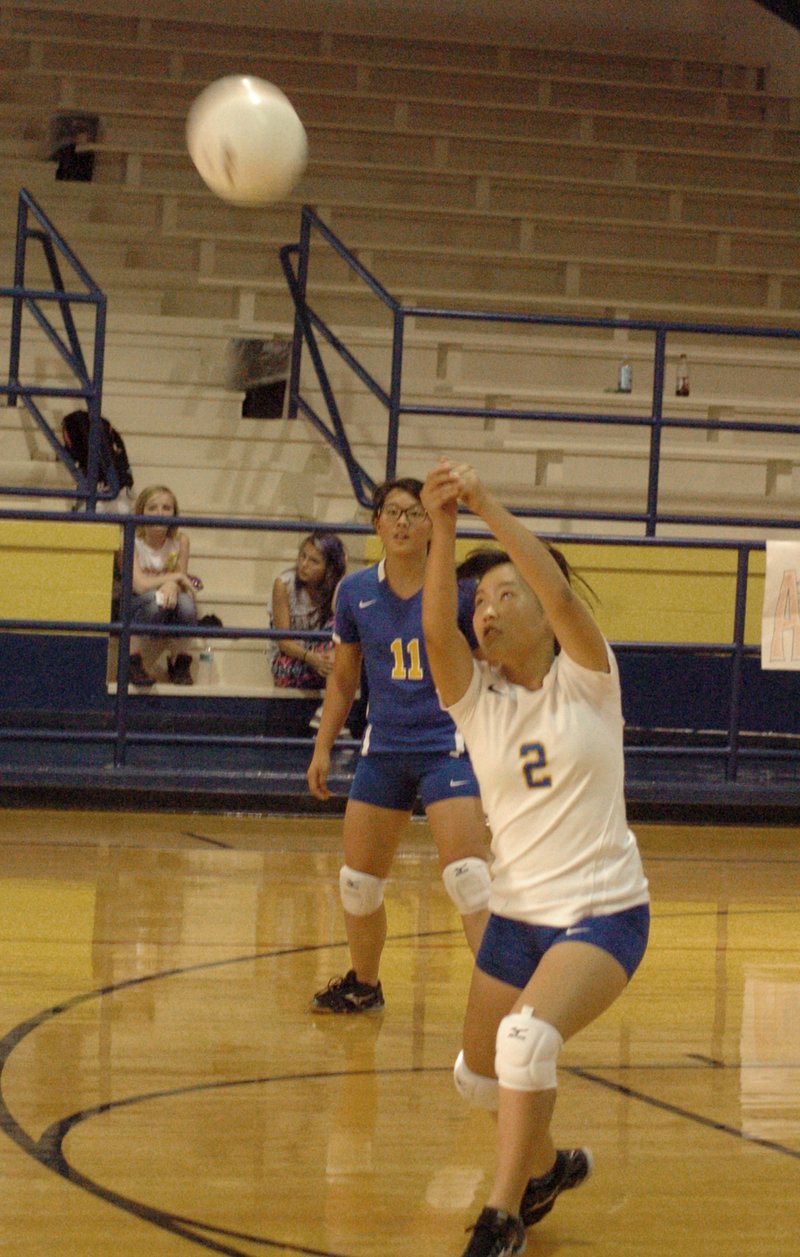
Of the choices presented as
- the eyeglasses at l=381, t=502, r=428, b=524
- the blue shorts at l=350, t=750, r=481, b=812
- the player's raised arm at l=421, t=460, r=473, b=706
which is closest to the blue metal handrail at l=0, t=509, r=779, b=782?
the blue shorts at l=350, t=750, r=481, b=812

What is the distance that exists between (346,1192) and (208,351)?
849cm

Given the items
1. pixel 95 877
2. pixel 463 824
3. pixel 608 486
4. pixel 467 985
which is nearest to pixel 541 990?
pixel 463 824

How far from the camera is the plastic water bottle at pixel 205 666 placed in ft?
32.8

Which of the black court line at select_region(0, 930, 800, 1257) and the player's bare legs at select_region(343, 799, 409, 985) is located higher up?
the player's bare legs at select_region(343, 799, 409, 985)

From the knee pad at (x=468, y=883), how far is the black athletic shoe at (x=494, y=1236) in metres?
1.78

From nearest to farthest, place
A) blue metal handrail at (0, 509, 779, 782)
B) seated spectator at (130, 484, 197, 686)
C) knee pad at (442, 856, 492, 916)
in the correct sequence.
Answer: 1. knee pad at (442, 856, 492, 916)
2. blue metal handrail at (0, 509, 779, 782)
3. seated spectator at (130, 484, 197, 686)

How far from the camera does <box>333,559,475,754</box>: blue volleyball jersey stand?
5348mm

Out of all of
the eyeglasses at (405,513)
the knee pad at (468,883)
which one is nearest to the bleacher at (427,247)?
the eyeglasses at (405,513)

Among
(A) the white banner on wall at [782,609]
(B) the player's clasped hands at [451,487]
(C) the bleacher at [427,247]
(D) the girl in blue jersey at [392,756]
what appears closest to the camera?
(B) the player's clasped hands at [451,487]

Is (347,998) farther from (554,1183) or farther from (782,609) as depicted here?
(782,609)

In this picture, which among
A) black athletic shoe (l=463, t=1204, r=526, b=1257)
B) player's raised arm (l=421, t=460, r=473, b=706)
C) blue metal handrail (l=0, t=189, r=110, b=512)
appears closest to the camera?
black athletic shoe (l=463, t=1204, r=526, b=1257)

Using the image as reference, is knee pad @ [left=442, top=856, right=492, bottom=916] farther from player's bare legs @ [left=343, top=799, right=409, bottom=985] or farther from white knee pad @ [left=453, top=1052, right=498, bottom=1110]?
white knee pad @ [left=453, top=1052, right=498, bottom=1110]

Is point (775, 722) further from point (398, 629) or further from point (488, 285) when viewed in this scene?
point (398, 629)

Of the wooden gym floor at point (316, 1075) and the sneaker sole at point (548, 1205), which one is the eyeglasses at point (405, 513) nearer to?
the wooden gym floor at point (316, 1075)
